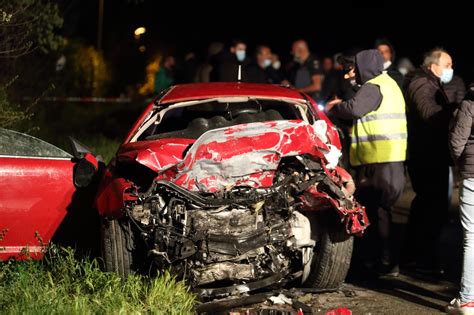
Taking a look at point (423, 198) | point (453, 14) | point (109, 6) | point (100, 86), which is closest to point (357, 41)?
point (453, 14)

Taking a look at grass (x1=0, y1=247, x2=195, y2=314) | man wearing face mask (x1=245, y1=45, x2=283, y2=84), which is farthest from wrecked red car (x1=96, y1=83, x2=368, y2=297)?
man wearing face mask (x1=245, y1=45, x2=283, y2=84)

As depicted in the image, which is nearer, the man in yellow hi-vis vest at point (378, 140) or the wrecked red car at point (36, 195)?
the wrecked red car at point (36, 195)

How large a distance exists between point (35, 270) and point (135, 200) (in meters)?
1.09

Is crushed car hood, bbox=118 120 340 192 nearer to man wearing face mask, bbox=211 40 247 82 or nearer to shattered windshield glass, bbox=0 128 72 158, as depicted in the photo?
shattered windshield glass, bbox=0 128 72 158

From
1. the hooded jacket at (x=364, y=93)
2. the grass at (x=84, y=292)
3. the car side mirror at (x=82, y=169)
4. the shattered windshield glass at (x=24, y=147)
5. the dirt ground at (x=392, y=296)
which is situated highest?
the hooded jacket at (x=364, y=93)

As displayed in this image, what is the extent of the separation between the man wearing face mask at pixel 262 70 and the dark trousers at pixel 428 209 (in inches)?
194

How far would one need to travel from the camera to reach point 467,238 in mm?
6414

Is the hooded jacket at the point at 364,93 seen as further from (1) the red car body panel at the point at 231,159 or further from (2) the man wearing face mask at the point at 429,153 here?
(1) the red car body panel at the point at 231,159

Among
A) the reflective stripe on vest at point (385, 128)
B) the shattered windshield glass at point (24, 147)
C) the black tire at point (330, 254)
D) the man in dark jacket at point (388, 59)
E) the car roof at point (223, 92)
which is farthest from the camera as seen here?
the man in dark jacket at point (388, 59)

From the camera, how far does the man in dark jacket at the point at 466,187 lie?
6.33m

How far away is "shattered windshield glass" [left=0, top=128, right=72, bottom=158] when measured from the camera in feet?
23.3

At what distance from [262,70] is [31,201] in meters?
7.23

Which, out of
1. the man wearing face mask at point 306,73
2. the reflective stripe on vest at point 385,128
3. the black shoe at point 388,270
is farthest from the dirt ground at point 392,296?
the man wearing face mask at point 306,73

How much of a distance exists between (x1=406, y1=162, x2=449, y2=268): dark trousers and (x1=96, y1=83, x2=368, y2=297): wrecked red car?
1.44 m
